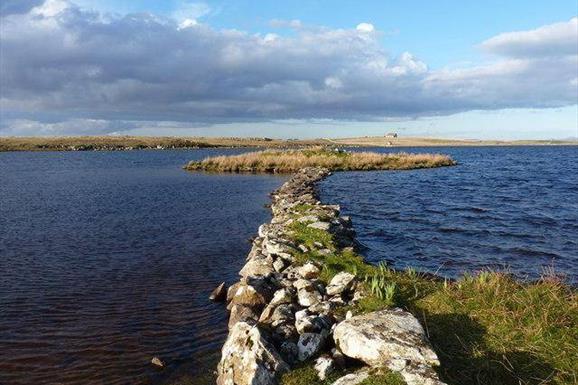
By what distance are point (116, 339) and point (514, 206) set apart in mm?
32707

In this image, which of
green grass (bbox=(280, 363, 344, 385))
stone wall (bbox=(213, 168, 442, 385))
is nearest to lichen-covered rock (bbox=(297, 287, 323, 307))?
stone wall (bbox=(213, 168, 442, 385))

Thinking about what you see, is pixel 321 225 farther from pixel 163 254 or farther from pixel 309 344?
pixel 309 344

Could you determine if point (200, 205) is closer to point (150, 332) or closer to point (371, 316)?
point (150, 332)

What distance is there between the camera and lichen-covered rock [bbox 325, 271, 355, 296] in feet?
39.7

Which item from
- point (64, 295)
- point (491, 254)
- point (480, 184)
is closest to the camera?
point (64, 295)

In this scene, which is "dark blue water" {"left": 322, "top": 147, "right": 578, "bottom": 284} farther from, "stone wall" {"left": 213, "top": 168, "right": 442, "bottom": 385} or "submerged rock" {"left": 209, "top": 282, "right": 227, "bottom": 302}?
"submerged rock" {"left": 209, "top": 282, "right": 227, "bottom": 302}

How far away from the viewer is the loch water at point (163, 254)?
11.7 m

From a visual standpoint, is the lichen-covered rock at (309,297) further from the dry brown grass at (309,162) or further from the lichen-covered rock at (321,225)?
the dry brown grass at (309,162)

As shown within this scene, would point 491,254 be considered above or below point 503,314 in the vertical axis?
below

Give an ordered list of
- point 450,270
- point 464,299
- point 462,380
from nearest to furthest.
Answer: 1. point 462,380
2. point 464,299
3. point 450,270

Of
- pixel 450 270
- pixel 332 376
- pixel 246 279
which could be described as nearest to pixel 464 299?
pixel 332 376

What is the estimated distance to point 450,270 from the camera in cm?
1858

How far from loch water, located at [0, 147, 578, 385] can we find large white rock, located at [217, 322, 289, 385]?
5.14 ft

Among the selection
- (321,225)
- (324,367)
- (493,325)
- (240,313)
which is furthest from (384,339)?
(321,225)
